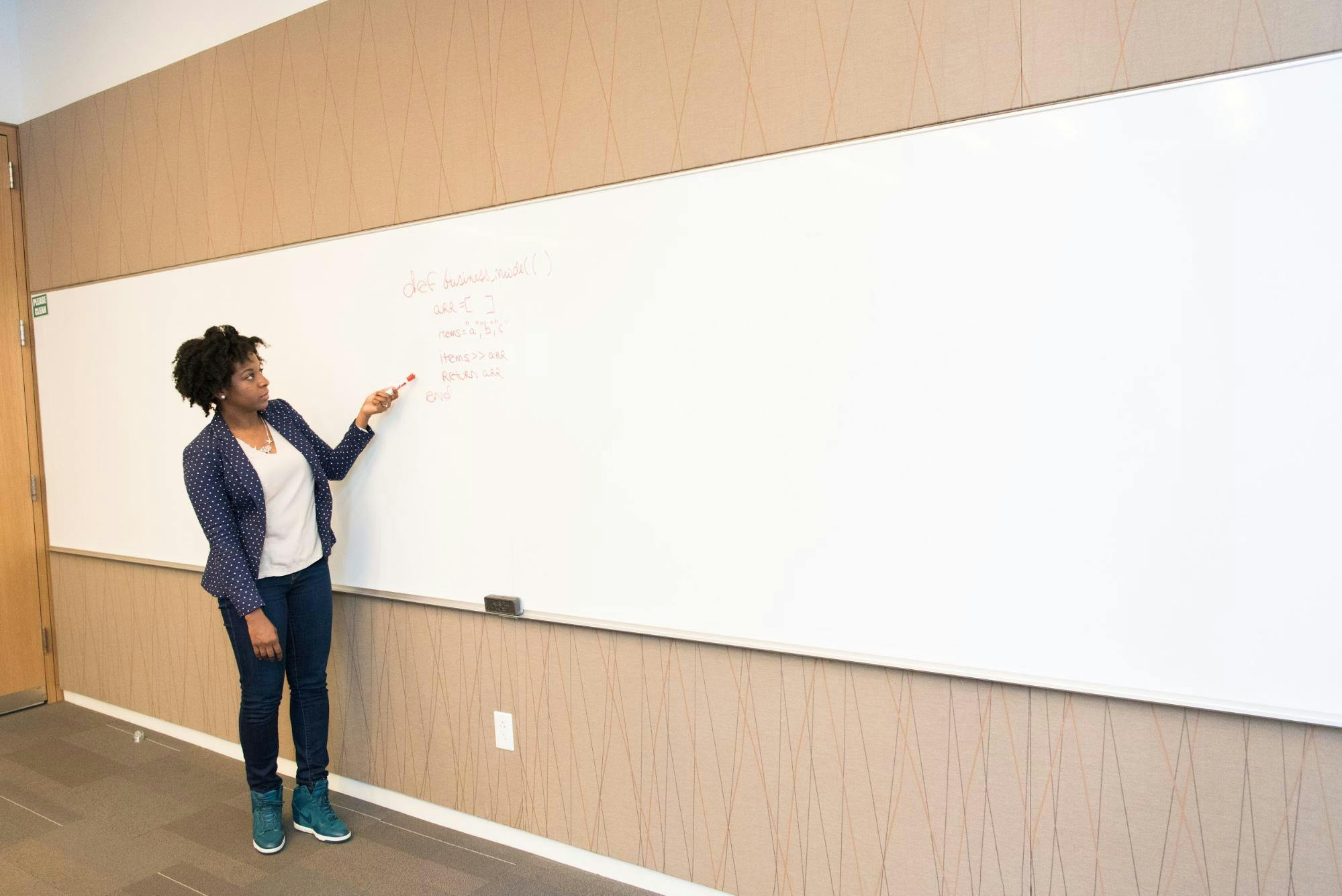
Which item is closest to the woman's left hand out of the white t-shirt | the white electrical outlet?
the white t-shirt

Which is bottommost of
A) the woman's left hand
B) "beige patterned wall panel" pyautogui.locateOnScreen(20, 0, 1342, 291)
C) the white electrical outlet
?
the white electrical outlet

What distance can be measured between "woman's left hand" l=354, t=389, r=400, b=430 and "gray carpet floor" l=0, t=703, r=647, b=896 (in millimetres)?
1246

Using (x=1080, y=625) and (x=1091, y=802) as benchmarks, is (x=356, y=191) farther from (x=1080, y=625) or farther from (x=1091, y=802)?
(x=1091, y=802)

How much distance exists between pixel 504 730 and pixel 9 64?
12.2 ft

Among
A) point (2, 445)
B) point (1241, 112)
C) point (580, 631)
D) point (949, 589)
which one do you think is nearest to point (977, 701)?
point (949, 589)

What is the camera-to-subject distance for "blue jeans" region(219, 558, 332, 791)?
2.45 meters

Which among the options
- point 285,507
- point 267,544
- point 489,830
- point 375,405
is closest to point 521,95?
point 375,405

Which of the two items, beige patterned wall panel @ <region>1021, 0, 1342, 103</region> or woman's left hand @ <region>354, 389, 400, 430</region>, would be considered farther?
woman's left hand @ <region>354, 389, 400, 430</region>

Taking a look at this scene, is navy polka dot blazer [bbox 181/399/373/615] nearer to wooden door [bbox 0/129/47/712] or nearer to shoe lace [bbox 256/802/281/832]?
shoe lace [bbox 256/802/281/832]

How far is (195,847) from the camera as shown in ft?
8.25

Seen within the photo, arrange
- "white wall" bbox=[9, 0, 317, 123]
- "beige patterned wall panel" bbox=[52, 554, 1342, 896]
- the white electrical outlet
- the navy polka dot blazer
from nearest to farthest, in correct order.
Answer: "beige patterned wall panel" bbox=[52, 554, 1342, 896] < the navy polka dot blazer < the white electrical outlet < "white wall" bbox=[9, 0, 317, 123]

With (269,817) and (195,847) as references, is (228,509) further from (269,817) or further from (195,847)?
(195,847)

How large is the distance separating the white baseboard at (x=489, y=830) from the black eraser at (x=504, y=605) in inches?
25.4

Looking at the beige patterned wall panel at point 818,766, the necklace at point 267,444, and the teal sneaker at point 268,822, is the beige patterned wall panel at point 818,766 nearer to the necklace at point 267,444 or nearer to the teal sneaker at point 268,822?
the teal sneaker at point 268,822
